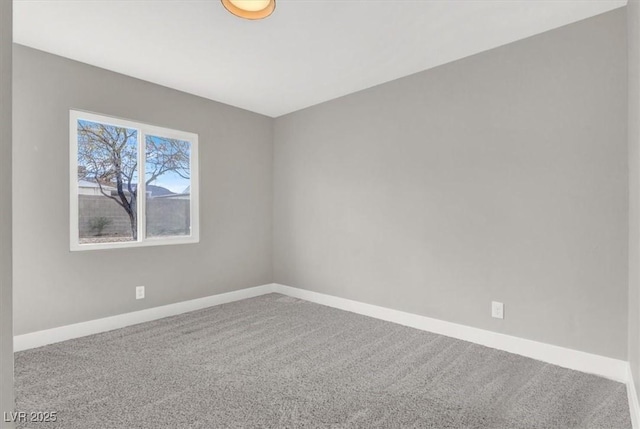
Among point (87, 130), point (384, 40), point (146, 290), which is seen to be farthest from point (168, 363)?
point (384, 40)

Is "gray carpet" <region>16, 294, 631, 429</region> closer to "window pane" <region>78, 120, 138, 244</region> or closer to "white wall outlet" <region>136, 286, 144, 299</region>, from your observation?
"white wall outlet" <region>136, 286, 144, 299</region>

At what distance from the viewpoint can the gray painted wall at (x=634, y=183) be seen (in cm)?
→ 175

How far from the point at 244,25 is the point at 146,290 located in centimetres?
265

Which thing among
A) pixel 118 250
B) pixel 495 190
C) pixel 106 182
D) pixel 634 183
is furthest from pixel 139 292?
pixel 634 183

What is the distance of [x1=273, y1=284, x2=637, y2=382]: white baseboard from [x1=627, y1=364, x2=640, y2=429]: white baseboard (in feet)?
0.35

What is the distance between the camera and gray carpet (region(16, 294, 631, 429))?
1795 millimetres

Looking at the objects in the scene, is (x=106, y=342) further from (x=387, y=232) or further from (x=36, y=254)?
(x=387, y=232)

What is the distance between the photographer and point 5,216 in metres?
0.72

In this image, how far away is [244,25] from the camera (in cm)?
241

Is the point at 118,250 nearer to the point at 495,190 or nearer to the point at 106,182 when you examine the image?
the point at 106,182

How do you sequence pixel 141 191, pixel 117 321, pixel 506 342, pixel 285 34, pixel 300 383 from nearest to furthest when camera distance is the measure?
pixel 300 383, pixel 285 34, pixel 506 342, pixel 117 321, pixel 141 191

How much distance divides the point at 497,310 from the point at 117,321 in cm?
340

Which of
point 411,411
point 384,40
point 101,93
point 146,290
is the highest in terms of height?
point 384,40

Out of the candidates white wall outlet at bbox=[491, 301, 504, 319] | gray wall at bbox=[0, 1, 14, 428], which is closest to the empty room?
white wall outlet at bbox=[491, 301, 504, 319]
